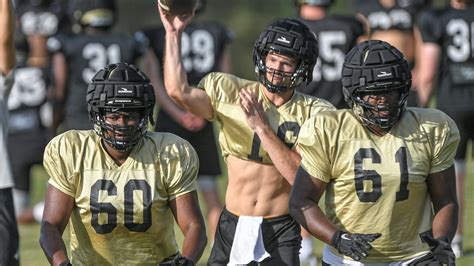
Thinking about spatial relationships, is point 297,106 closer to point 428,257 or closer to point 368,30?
point 428,257

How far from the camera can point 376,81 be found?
5.83 metres

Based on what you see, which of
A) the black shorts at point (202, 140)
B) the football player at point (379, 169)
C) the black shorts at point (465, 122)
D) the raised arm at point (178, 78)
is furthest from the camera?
the black shorts at point (202, 140)

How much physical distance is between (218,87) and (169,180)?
113 cm

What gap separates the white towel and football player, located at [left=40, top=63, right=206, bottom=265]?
2.69 feet

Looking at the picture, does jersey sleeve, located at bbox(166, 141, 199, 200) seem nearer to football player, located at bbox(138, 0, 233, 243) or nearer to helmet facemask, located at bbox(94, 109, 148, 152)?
helmet facemask, located at bbox(94, 109, 148, 152)

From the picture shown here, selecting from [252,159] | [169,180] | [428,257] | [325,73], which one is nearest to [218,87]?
[252,159]

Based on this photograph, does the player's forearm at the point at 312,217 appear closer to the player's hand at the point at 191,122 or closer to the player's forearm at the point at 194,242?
the player's forearm at the point at 194,242

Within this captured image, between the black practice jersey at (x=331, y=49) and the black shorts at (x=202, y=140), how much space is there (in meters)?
0.90

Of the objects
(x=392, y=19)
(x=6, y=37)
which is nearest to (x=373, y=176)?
(x=6, y=37)

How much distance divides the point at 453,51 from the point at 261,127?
11.6 ft

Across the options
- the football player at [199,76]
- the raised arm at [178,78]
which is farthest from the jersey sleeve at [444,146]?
the football player at [199,76]

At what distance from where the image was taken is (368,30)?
10.5m

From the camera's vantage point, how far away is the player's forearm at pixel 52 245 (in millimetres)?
5750

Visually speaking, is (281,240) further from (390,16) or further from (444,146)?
(390,16)
